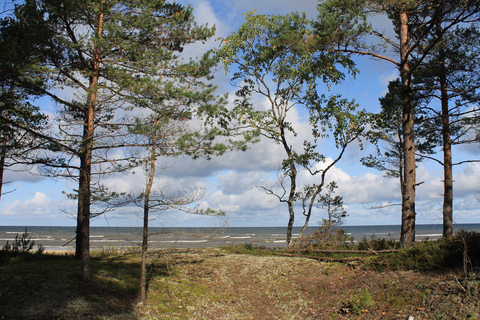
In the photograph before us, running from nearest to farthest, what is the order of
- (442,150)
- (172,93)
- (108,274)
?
(172,93) → (108,274) → (442,150)

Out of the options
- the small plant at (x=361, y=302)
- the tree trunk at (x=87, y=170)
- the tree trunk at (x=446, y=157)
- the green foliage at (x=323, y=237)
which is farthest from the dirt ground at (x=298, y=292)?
the tree trunk at (x=446, y=157)

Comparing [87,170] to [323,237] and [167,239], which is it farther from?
[167,239]

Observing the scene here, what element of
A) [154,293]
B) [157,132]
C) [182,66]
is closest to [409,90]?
[182,66]

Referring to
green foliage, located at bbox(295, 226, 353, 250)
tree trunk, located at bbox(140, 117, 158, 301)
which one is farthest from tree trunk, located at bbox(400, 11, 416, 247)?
tree trunk, located at bbox(140, 117, 158, 301)

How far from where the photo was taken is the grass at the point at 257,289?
651cm

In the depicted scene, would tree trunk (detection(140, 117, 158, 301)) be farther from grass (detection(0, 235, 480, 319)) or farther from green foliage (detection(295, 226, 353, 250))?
green foliage (detection(295, 226, 353, 250))

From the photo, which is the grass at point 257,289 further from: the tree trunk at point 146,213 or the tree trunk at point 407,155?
the tree trunk at point 407,155

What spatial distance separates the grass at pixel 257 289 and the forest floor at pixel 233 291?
0.07ft

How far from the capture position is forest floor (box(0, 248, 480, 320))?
6.48 metres

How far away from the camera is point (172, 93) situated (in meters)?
8.38

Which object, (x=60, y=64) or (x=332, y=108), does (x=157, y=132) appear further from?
(x=332, y=108)

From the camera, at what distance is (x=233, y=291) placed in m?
9.51

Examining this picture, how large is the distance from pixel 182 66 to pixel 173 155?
Result: 288 cm

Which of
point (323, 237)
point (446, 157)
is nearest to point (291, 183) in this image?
point (323, 237)
